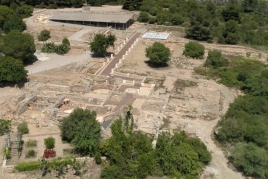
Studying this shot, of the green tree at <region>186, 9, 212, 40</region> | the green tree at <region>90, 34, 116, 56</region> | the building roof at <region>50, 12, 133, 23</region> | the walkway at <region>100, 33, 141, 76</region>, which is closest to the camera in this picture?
the walkway at <region>100, 33, 141, 76</region>

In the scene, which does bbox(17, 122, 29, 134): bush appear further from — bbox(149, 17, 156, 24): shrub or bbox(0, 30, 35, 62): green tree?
bbox(149, 17, 156, 24): shrub

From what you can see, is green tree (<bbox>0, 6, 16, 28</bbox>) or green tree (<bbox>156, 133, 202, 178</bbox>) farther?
green tree (<bbox>0, 6, 16, 28</bbox>)

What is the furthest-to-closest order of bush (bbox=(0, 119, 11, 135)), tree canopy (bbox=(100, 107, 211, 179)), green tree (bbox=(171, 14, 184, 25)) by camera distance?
green tree (bbox=(171, 14, 184, 25)) < bush (bbox=(0, 119, 11, 135)) < tree canopy (bbox=(100, 107, 211, 179))

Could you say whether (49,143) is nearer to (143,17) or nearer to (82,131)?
(82,131)

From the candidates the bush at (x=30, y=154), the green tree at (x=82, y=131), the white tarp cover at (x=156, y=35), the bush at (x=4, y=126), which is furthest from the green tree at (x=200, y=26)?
the bush at (x=30, y=154)

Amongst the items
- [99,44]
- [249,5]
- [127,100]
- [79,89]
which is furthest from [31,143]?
[249,5]

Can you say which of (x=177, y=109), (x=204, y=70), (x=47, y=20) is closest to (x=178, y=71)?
(x=204, y=70)

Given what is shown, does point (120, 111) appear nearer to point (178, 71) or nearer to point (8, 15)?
point (178, 71)

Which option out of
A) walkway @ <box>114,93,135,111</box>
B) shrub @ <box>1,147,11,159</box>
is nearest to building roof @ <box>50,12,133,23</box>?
walkway @ <box>114,93,135,111</box>
